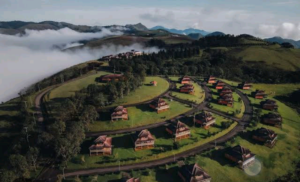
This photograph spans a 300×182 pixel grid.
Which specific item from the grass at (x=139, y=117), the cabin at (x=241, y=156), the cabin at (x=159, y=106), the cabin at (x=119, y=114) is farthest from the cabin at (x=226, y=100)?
the cabin at (x=119, y=114)

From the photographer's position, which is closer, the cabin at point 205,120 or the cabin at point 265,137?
the cabin at point 265,137

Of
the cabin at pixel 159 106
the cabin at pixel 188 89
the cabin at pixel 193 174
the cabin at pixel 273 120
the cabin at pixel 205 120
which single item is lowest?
the cabin at pixel 193 174

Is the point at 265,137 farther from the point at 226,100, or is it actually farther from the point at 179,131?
the point at 179,131

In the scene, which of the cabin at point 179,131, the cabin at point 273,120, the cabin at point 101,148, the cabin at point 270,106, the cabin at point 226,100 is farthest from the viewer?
the cabin at point 270,106

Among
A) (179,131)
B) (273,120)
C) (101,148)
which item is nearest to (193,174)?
(179,131)

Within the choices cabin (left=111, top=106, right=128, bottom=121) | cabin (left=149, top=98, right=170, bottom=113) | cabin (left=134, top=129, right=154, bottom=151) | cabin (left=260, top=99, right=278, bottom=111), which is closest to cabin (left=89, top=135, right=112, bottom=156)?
cabin (left=134, top=129, right=154, bottom=151)

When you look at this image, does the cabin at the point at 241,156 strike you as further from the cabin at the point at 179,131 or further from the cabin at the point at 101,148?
the cabin at the point at 101,148

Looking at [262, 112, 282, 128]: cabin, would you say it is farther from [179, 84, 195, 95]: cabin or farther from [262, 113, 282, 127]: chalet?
[179, 84, 195, 95]: cabin
